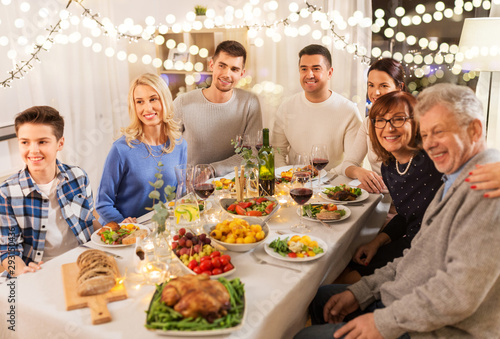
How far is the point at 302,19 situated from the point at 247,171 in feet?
7.04

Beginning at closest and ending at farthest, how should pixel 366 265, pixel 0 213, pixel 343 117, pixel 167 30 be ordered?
pixel 0 213
pixel 366 265
pixel 343 117
pixel 167 30

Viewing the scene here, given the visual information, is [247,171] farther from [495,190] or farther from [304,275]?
[495,190]

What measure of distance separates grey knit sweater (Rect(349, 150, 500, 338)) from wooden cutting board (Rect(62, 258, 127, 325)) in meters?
0.74

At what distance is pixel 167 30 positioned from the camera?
4016mm

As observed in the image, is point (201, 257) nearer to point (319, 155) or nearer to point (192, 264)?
point (192, 264)

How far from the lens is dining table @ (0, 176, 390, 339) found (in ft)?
3.67

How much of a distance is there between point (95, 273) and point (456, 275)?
0.99 metres

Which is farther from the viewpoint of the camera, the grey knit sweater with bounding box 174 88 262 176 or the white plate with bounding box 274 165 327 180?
the grey knit sweater with bounding box 174 88 262 176

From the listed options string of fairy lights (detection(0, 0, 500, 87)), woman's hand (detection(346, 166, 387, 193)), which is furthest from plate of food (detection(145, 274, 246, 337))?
string of fairy lights (detection(0, 0, 500, 87))

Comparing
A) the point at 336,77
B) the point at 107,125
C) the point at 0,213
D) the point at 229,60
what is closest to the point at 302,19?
the point at 336,77

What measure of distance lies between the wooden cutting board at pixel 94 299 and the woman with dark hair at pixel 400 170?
1133mm

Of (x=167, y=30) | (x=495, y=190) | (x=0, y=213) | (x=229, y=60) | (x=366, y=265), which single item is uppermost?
(x=167, y=30)

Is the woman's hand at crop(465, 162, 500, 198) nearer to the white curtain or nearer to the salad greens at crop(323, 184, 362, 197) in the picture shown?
the salad greens at crop(323, 184, 362, 197)

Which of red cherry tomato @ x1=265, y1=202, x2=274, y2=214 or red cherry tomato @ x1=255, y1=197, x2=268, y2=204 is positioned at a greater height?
red cherry tomato @ x1=255, y1=197, x2=268, y2=204
